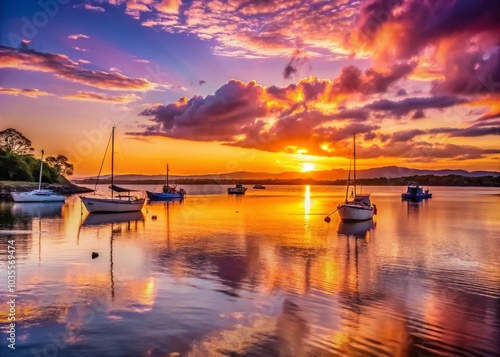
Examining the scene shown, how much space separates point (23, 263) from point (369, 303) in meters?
18.1

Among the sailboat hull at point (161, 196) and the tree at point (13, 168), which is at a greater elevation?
the tree at point (13, 168)

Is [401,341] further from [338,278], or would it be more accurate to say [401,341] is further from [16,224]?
[16,224]

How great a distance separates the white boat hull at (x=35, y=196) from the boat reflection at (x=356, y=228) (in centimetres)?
6468

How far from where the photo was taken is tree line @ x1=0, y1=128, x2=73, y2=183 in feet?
365

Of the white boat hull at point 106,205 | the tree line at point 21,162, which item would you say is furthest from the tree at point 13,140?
the white boat hull at point 106,205

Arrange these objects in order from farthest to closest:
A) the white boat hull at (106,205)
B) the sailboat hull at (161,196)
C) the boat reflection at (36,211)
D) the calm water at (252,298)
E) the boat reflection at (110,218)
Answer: the sailboat hull at (161,196), the white boat hull at (106,205), the boat reflection at (36,211), the boat reflection at (110,218), the calm water at (252,298)

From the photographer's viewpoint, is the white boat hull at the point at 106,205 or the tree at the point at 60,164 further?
the tree at the point at 60,164

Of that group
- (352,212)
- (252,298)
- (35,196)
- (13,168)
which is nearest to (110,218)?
(352,212)

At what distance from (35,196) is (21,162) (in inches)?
1596

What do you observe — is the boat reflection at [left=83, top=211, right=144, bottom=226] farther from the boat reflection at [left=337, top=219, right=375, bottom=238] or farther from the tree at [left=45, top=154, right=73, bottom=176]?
the tree at [left=45, top=154, right=73, bottom=176]

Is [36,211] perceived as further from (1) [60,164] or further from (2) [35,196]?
(1) [60,164]

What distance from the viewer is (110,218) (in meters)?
49.2

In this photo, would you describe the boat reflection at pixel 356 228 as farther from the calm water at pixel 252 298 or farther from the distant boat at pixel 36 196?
the distant boat at pixel 36 196

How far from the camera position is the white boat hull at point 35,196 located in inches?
3127
